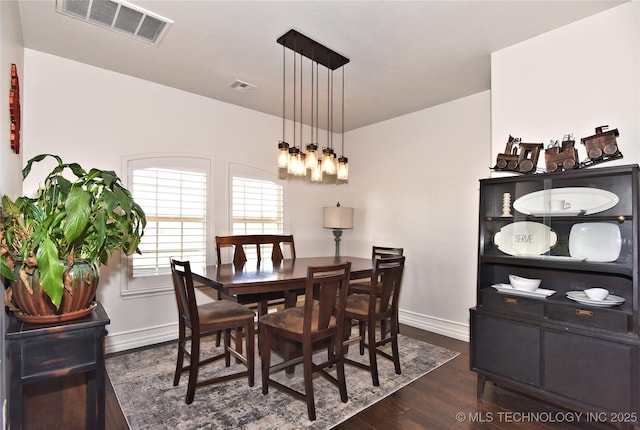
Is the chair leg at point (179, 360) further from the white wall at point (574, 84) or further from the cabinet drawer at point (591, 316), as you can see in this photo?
the white wall at point (574, 84)

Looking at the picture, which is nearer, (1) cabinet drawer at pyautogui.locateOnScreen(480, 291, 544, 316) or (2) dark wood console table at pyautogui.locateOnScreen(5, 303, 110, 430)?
(2) dark wood console table at pyautogui.locateOnScreen(5, 303, 110, 430)

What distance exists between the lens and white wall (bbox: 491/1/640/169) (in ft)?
7.51

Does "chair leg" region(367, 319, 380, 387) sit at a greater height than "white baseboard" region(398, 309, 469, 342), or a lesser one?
greater

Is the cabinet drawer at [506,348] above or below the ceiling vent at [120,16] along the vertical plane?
below

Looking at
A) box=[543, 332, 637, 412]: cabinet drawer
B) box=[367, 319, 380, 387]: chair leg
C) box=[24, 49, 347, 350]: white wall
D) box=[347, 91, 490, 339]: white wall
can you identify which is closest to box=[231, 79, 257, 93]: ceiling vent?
box=[24, 49, 347, 350]: white wall

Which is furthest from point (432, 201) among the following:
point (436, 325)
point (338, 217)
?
point (436, 325)

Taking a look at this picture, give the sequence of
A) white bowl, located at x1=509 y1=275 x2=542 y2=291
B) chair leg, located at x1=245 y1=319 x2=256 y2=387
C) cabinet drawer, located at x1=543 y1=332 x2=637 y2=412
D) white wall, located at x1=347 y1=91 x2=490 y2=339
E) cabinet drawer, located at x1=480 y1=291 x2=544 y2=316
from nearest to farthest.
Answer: cabinet drawer, located at x1=543 y1=332 x2=637 y2=412
cabinet drawer, located at x1=480 y1=291 x2=544 y2=316
white bowl, located at x1=509 y1=275 x2=542 y2=291
chair leg, located at x1=245 y1=319 x2=256 y2=387
white wall, located at x1=347 y1=91 x2=490 y2=339

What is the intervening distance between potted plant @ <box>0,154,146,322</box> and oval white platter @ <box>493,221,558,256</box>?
8.72 feet

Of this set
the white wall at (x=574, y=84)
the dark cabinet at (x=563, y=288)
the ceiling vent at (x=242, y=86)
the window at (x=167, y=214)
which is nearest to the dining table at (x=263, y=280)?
the window at (x=167, y=214)

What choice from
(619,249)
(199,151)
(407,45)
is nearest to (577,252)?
(619,249)

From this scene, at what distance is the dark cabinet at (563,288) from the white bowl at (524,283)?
43 millimetres

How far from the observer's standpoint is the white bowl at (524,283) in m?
2.50

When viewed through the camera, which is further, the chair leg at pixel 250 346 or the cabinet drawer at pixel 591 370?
the chair leg at pixel 250 346

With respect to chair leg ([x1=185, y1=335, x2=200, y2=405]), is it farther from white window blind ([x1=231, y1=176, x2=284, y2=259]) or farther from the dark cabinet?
the dark cabinet
